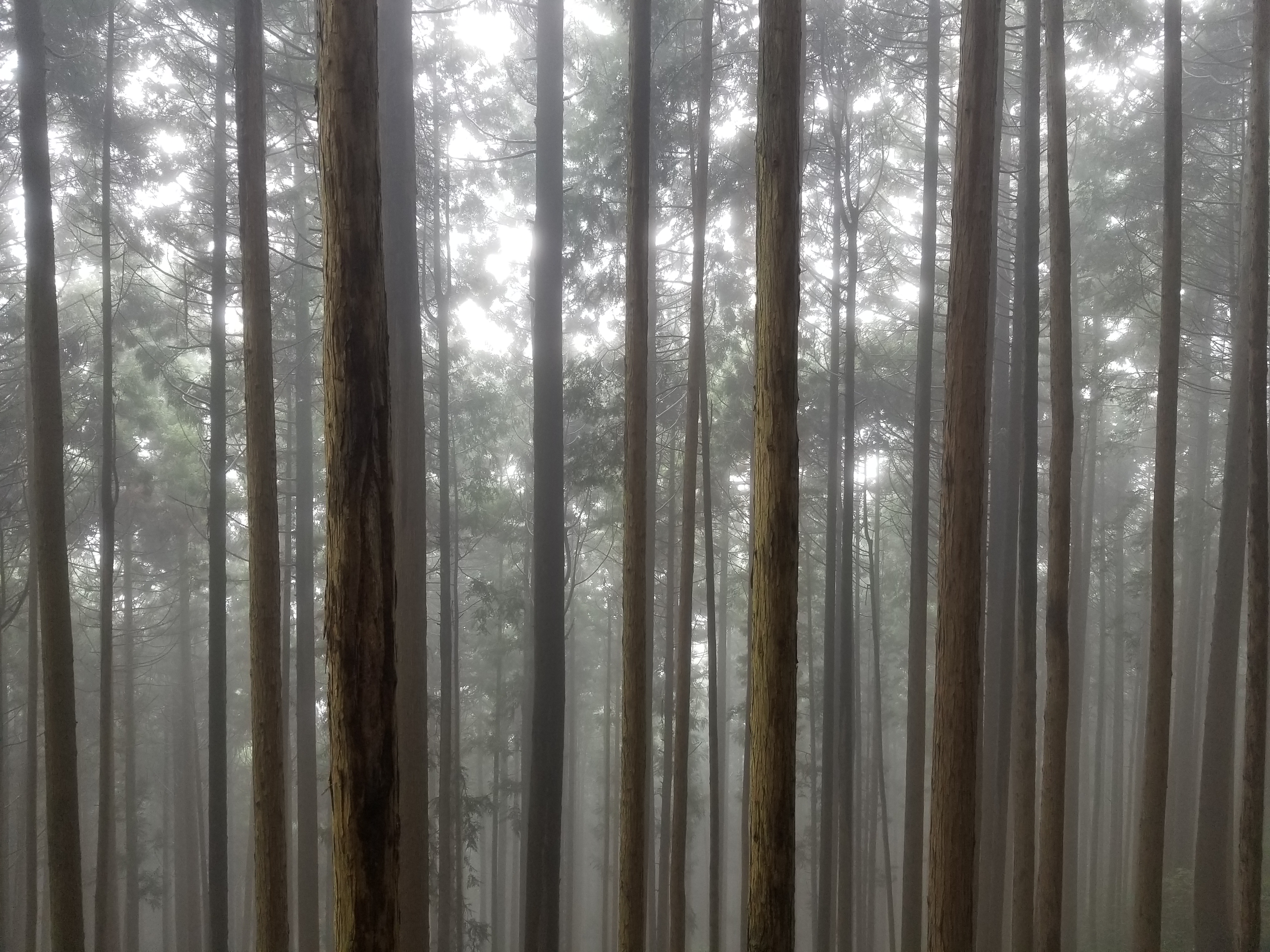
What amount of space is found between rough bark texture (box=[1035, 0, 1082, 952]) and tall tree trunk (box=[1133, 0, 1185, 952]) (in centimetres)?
142

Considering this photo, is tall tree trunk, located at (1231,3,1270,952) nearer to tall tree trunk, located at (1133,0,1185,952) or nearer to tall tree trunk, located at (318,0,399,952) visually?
tall tree trunk, located at (1133,0,1185,952)

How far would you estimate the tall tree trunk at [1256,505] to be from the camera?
30.7 ft

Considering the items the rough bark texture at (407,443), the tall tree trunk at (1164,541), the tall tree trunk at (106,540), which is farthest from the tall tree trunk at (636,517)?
the tall tree trunk at (106,540)

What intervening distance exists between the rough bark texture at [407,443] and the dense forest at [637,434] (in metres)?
0.06

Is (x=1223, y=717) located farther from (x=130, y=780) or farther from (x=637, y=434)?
(x=130, y=780)

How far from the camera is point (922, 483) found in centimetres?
1348

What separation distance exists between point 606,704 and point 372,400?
87.0 ft

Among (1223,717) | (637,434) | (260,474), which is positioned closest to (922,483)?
(1223,717)

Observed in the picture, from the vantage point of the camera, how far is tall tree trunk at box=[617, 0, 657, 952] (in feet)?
28.0

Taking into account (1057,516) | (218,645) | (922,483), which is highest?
(922,483)

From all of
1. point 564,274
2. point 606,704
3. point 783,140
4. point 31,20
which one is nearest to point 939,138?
point 564,274

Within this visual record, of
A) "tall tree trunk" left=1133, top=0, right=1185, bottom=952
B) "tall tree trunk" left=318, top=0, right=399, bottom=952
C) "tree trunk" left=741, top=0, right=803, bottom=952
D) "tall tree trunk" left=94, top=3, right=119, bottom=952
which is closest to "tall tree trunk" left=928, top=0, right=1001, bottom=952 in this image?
"tree trunk" left=741, top=0, right=803, bottom=952

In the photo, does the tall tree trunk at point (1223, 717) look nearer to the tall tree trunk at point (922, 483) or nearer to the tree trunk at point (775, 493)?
the tall tree trunk at point (922, 483)

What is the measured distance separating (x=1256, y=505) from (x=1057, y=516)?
2501 mm
